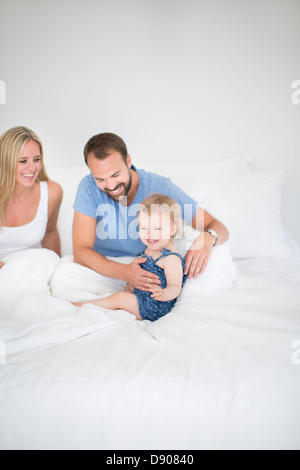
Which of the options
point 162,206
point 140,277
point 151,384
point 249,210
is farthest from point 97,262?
point 249,210

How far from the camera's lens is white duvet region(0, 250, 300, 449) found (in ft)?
2.71

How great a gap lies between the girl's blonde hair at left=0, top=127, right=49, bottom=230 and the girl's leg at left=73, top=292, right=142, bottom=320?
714 millimetres

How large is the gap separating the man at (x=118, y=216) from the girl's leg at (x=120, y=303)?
55 millimetres

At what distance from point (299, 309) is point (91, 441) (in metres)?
0.74

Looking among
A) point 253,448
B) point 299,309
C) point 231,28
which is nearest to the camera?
point 253,448

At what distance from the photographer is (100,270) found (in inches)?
58.6

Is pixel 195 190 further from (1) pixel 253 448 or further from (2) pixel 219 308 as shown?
(1) pixel 253 448

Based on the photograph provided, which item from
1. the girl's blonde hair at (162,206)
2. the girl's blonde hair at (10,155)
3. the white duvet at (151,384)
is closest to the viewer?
the white duvet at (151,384)

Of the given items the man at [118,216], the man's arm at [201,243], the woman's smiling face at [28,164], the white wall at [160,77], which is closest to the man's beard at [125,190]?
the man at [118,216]

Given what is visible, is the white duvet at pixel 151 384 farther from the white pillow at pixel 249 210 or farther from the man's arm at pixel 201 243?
the white pillow at pixel 249 210

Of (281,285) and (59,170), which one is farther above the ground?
(59,170)

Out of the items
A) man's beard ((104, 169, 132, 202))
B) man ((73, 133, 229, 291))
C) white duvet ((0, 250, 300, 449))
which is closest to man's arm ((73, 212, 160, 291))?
man ((73, 133, 229, 291))

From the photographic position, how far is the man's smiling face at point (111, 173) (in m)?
1.46
